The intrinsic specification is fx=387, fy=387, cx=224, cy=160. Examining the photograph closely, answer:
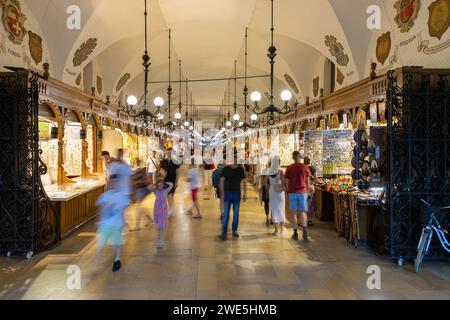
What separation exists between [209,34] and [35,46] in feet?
21.7

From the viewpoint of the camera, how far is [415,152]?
18.6 ft

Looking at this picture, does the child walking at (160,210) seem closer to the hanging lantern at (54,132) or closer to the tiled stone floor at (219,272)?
the tiled stone floor at (219,272)

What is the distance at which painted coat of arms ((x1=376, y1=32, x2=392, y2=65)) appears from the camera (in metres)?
8.52

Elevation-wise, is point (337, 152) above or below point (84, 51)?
below

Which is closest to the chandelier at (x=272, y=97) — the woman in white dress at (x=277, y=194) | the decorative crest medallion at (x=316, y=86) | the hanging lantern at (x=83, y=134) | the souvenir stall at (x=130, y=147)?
the woman in white dress at (x=277, y=194)

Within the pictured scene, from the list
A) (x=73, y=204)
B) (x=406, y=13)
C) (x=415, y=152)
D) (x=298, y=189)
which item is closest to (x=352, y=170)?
(x=298, y=189)

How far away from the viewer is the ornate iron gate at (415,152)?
5.56 meters

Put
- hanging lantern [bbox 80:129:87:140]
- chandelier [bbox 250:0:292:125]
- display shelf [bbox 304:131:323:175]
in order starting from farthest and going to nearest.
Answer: hanging lantern [bbox 80:129:87:140], display shelf [bbox 304:131:323:175], chandelier [bbox 250:0:292:125]

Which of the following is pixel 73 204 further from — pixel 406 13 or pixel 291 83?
pixel 291 83

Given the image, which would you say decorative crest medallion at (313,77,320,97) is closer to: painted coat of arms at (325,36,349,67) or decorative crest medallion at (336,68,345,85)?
decorative crest medallion at (336,68,345,85)

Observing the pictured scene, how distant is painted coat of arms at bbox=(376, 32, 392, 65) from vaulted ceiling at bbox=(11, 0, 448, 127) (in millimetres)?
219

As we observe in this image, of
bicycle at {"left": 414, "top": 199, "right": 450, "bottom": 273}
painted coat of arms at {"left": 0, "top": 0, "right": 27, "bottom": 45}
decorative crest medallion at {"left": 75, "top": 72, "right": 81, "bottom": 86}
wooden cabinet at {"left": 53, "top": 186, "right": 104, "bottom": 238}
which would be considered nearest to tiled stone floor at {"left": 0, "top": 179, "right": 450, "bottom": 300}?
bicycle at {"left": 414, "top": 199, "right": 450, "bottom": 273}
